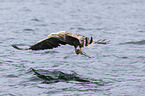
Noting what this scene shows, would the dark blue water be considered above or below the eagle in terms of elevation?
below

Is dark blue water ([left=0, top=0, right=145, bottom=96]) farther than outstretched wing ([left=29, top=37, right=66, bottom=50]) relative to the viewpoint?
Yes

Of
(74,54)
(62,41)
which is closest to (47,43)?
(62,41)

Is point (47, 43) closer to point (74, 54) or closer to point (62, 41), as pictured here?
point (62, 41)

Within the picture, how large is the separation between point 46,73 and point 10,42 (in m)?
5.92

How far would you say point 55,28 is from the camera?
21.6 m

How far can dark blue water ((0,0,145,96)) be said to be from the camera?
36.0 feet

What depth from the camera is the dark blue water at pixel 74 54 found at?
11.0 metres

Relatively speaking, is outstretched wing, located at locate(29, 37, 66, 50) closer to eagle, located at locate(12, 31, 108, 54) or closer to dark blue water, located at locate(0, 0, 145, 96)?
eagle, located at locate(12, 31, 108, 54)

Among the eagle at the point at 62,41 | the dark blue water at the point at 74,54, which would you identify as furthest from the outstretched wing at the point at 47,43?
the dark blue water at the point at 74,54

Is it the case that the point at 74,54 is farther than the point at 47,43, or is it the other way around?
the point at 74,54

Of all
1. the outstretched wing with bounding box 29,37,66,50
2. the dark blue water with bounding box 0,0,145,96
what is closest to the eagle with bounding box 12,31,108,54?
the outstretched wing with bounding box 29,37,66,50

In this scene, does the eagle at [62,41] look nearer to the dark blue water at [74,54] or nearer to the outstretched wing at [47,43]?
the outstretched wing at [47,43]

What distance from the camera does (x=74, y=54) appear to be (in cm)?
1540

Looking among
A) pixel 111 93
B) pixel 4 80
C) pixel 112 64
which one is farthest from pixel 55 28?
pixel 111 93
